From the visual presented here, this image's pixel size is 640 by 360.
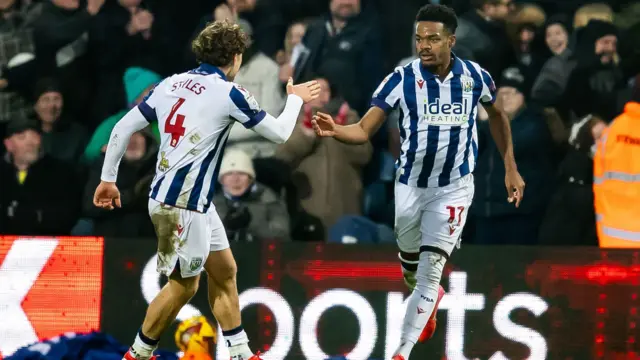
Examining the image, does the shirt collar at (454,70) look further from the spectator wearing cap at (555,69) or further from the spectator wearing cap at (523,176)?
the spectator wearing cap at (555,69)

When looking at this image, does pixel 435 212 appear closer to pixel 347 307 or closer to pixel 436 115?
pixel 436 115

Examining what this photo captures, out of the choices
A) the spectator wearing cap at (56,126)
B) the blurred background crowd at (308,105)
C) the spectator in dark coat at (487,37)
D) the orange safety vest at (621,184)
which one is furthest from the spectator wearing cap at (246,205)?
the orange safety vest at (621,184)

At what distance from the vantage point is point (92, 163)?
9.93 m

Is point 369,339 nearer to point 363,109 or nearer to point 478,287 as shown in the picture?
point 478,287

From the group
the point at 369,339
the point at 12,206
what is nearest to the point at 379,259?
the point at 369,339

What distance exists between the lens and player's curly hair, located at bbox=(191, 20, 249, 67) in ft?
22.6

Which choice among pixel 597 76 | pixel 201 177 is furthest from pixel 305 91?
pixel 597 76

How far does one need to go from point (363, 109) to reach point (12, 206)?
2793 mm

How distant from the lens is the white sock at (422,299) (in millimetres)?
7594

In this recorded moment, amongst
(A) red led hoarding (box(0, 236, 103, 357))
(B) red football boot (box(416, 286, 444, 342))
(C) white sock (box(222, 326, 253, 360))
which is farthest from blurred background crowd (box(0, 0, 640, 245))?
(C) white sock (box(222, 326, 253, 360))

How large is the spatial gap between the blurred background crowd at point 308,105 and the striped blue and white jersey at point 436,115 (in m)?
1.75

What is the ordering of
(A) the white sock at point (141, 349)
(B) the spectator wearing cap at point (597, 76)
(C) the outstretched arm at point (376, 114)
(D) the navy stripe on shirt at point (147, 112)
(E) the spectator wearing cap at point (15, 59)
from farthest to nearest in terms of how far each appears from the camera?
(E) the spectator wearing cap at point (15, 59), (B) the spectator wearing cap at point (597, 76), (C) the outstretched arm at point (376, 114), (A) the white sock at point (141, 349), (D) the navy stripe on shirt at point (147, 112)

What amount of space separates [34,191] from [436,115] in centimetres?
371

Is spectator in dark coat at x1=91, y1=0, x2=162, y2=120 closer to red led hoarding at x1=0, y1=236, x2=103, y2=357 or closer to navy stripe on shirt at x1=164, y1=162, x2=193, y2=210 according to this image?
red led hoarding at x1=0, y1=236, x2=103, y2=357
